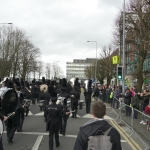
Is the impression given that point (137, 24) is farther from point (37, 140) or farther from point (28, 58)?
point (28, 58)

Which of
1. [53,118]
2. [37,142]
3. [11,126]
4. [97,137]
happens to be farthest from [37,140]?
[97,137]

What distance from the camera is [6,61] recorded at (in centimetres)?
4262

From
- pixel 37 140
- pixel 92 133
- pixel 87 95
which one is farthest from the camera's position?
pixel 87 95

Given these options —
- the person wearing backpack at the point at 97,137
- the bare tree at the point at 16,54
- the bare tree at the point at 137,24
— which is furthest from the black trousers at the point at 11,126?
the bare tree at the point at 16,54

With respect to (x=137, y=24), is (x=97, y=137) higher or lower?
lower

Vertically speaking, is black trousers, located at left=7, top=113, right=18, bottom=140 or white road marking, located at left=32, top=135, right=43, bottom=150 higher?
black trousers, located at left=7, top=113, right=18, bottom=140

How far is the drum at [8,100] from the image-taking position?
6.12 meters

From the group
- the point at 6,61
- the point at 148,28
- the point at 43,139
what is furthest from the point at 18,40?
the point at 43,139

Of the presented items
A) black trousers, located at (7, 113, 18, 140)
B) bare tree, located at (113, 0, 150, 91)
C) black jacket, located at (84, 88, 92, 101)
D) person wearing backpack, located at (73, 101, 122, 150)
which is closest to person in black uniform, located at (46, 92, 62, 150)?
black trousers, located at (7, 113, 18, 140)

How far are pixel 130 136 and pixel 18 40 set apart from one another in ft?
131

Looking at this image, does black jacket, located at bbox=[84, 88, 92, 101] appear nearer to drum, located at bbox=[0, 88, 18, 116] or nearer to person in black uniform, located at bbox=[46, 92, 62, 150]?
person in black uniform, located at bbox=[46, 92, 62, 150]

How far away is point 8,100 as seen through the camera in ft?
20.9

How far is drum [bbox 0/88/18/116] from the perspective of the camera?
612 centimetres

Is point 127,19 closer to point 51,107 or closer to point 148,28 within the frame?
point 148,28
